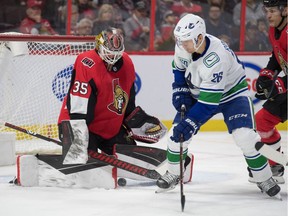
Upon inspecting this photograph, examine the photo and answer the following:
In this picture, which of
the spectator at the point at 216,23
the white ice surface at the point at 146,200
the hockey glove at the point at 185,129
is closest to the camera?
the white ice surface at the point at 146,200

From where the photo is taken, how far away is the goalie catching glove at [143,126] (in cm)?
508

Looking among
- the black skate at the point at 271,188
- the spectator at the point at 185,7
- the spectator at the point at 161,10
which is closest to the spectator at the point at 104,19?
the spectator at the point at 161,10

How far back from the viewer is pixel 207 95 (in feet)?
14.0

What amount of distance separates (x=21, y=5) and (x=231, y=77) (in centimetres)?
291

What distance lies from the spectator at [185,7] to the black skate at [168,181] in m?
3.26

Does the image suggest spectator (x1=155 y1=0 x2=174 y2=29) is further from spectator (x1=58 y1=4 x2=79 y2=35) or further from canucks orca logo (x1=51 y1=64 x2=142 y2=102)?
canucks orca logo (x1=51 y1=64 x2=142 y2=102)

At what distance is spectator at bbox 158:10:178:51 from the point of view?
757 centimetres

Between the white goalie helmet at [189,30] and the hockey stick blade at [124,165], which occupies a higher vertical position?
the white goalie helmet at [189,30]

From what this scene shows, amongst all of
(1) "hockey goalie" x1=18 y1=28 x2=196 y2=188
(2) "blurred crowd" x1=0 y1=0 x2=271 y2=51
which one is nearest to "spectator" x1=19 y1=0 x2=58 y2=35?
(2) "blurred crowd" x1=0 y1=0 x2=271 y2=51

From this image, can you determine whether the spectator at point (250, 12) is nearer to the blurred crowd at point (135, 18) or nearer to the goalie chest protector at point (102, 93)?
the blurred crowd at point (135, 18)

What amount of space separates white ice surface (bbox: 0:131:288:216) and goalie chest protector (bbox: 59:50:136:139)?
36 cm

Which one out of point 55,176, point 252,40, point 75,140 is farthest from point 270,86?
point 252,40

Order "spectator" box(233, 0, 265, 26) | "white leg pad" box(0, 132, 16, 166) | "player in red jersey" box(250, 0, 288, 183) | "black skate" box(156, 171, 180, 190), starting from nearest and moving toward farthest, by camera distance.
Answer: "black skate" box(156, 171, 180, 190) < "player in red jersey" box(250, 0, 288, 183) < "white leg pad" box(0, 132, 16, 166) < "spectator" box(233, 0, 265, 26)

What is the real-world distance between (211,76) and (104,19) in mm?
3160
